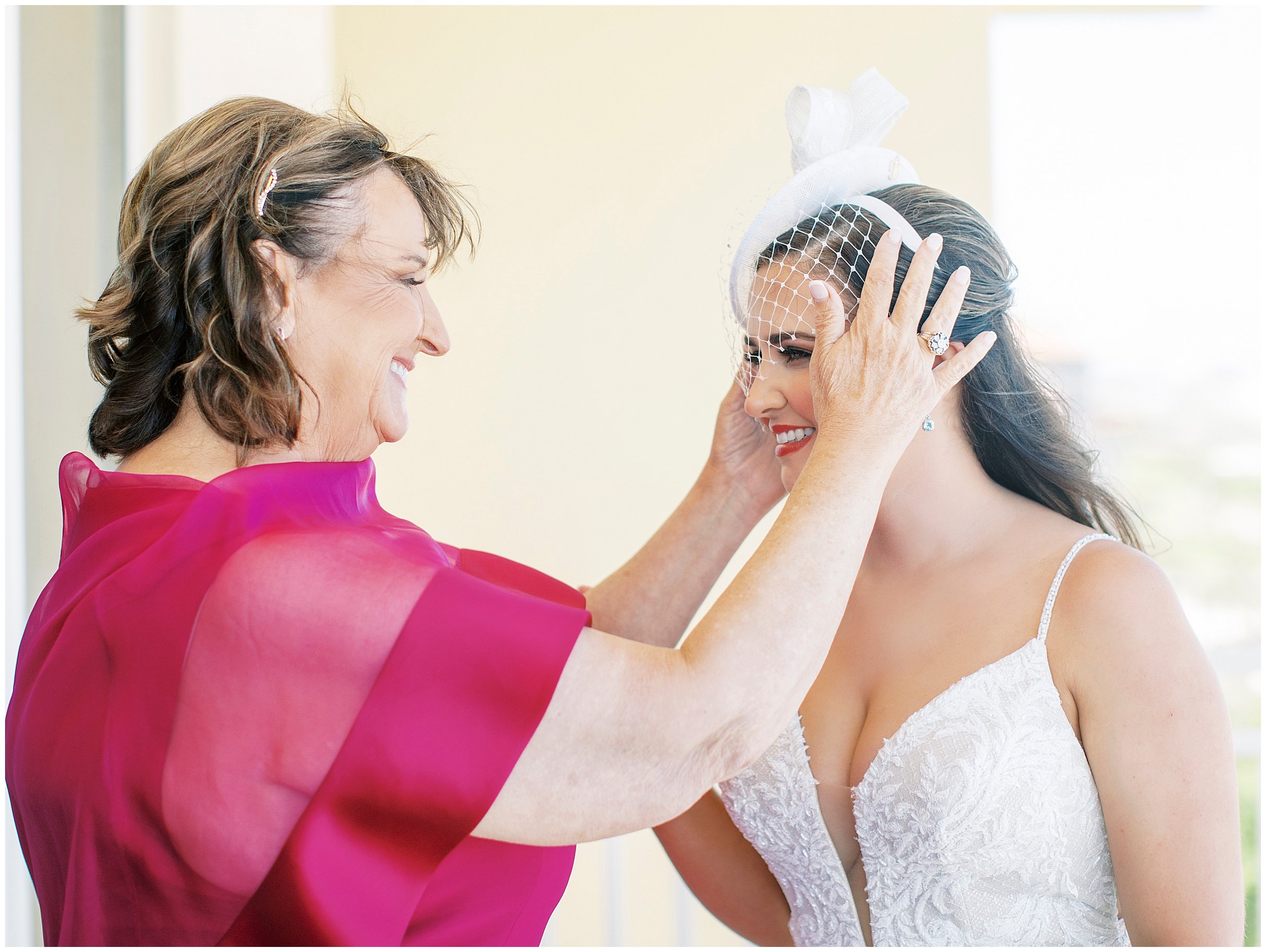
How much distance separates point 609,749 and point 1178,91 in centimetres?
321

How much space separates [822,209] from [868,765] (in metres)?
0.76

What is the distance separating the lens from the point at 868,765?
1.26m

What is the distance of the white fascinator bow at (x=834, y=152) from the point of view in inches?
52.0

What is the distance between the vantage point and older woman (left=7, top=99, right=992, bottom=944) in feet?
2.74

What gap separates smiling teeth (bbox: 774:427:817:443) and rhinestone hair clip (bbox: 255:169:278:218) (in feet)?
2.53

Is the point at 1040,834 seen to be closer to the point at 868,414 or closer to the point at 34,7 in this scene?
the point at 868,414

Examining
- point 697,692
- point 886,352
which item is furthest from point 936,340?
point 697,692

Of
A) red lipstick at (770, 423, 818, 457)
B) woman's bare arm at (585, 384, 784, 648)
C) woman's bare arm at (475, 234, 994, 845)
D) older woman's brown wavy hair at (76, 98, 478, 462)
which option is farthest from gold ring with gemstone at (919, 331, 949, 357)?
older woman's brown wavy hair at (76, 98, 478, 462)

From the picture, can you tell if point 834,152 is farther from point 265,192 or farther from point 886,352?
point 265,192

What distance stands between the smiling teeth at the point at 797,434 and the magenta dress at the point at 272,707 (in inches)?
24.9

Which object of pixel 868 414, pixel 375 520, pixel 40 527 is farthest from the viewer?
pixel 40 527

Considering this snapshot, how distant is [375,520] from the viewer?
1.13 meters

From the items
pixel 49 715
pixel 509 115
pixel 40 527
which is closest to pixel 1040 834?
pixel 49 715

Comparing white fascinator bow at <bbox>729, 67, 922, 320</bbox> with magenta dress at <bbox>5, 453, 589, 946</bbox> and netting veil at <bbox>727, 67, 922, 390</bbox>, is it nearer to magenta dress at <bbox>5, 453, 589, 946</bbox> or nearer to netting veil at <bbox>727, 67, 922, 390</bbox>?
netting veil at <bbox>727, 67, 922, 390</bbox>
